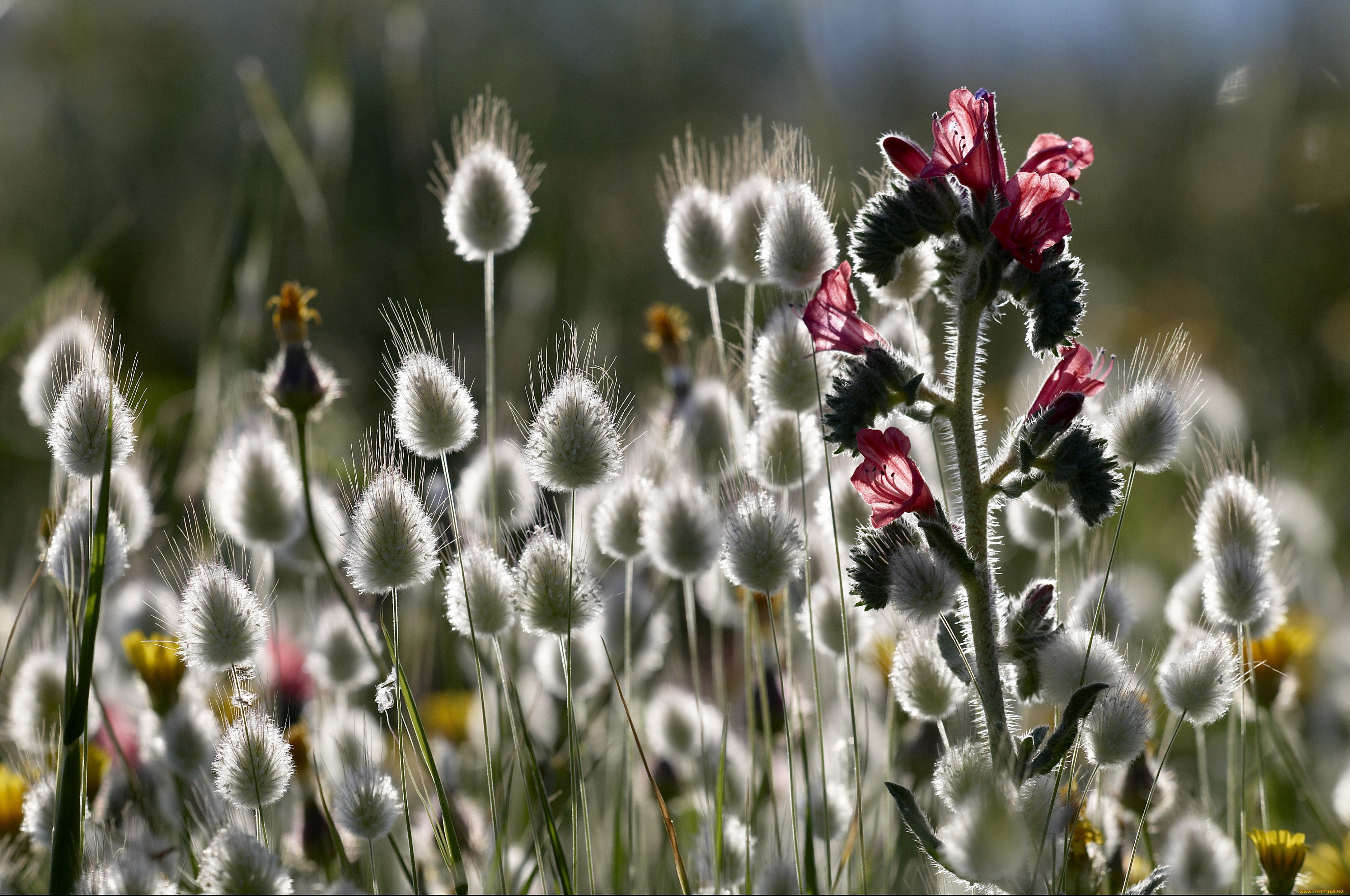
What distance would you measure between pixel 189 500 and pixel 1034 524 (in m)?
0.97

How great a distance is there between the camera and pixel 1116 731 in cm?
89

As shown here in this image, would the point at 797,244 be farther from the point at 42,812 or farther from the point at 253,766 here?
the point at 42,812

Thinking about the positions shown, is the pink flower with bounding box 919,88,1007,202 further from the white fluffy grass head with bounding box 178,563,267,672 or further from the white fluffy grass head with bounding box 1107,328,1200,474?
the white fluffy grass head with bounding box 178,563,267,672

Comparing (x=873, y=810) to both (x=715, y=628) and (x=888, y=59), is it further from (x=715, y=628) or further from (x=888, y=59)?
(x=888, y=59)

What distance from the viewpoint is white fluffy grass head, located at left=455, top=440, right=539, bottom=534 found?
1.34m

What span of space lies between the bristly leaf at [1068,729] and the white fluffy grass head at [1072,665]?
18mm

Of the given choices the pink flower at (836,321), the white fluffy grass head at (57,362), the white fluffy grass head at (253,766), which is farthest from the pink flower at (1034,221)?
the white fluffy grass head at (57,362)

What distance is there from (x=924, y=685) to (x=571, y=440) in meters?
0.40

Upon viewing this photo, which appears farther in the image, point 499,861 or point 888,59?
point 888,59

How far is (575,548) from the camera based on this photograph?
4.29ft

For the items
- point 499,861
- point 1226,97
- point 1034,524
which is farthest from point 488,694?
point 1226,97

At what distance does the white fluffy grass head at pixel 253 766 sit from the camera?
35.0 inches

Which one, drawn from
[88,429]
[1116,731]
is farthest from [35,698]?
[1116,731]

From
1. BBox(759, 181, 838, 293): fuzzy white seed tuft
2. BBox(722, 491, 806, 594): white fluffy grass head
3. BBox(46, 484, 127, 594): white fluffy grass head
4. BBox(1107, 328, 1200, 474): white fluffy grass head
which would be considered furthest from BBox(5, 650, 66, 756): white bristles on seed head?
BBox(1107, 328, 1200, 474): white fluffy grass head
